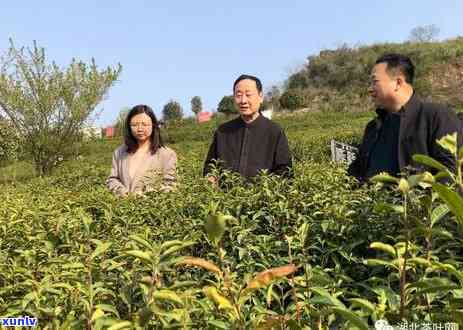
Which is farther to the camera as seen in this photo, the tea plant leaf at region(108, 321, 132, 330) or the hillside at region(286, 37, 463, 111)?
the hillside at region(286, 37, 463, 111)

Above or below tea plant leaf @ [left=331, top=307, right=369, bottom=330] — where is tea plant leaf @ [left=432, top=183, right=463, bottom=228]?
above

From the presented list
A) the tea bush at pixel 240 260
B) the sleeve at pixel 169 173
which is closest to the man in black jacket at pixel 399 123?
the tea bush at pixel 240 260

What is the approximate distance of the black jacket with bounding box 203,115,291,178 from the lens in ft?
13.5

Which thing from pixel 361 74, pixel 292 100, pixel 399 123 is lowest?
pixel 399 123

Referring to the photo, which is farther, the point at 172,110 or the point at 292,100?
the point at 172,110

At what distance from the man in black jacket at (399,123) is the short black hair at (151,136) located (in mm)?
1743

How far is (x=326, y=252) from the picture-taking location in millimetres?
1908

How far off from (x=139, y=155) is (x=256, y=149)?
99cm

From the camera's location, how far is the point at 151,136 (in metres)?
4.43

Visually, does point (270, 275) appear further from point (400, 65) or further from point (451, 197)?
point (400, 65)

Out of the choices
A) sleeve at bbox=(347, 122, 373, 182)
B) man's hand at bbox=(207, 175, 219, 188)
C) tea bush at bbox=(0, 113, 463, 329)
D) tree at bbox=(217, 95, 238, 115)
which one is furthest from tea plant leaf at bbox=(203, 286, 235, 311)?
tree at bbox=(217, 95, 238, 115)

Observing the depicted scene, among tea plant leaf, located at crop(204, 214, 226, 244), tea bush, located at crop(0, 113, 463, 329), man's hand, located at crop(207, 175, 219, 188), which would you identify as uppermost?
tea plant leaf, located at crop(204, 214, 226, 244)

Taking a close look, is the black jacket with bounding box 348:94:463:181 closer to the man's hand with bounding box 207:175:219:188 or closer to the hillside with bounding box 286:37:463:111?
the man's hand with bounding box 207:175:219:188

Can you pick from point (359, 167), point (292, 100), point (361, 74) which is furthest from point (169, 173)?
point (361, 74)
